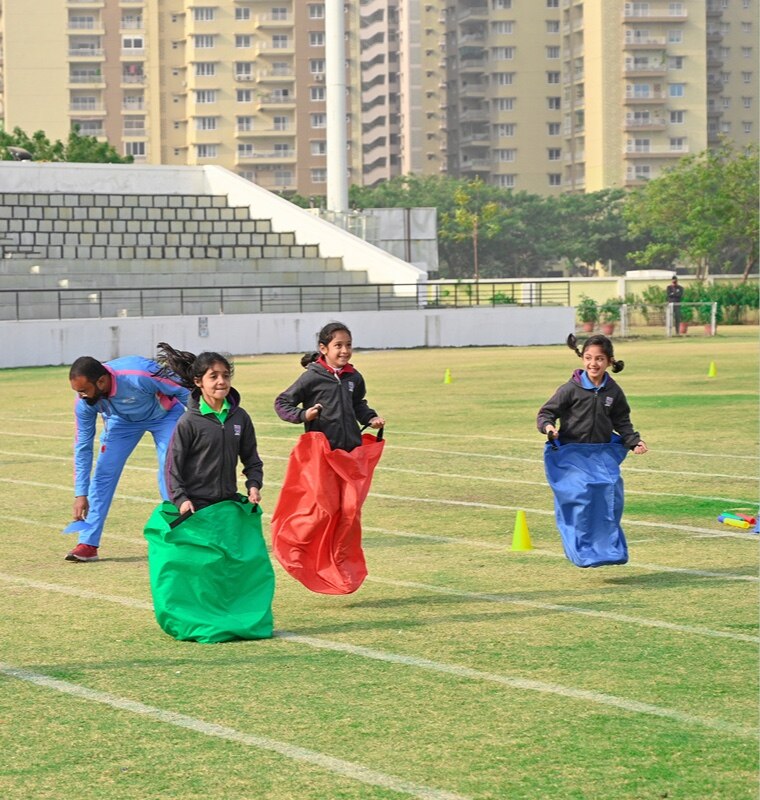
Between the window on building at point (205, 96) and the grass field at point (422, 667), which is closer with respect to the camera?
the grass field at point (422, 667)

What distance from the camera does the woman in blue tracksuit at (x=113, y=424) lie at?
36.9ft

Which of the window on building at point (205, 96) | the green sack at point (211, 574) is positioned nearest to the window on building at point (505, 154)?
the window on building at point (205, 96)

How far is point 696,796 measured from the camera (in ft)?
18.5

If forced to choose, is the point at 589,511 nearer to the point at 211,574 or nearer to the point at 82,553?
the point at 211,574

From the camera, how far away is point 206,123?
475 ft

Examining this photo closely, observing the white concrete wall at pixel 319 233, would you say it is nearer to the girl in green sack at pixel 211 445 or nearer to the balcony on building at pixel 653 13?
the girl in green sack at pixel 211 445

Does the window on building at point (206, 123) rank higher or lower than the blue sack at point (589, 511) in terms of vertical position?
Result: higher

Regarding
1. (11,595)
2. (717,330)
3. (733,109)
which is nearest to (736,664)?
(11,595)

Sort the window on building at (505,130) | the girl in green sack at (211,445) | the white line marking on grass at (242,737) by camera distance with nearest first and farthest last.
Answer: the white line marking on grass at (242,737)
the girl in green sack at (211,445)
the window on building at (505,130)

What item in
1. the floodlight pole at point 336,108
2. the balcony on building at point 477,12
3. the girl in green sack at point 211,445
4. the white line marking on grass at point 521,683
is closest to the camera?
the white line marking on grass at point 521,683

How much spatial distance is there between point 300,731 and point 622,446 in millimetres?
4501

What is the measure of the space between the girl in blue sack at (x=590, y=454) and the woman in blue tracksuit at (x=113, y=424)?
271 cm

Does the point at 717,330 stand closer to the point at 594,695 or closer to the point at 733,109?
the point at 594,695

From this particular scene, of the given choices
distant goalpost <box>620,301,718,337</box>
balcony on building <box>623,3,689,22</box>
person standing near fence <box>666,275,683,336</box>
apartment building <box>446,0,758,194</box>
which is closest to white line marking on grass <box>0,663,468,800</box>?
person standing near fence <box>666,275,683,336</box>
